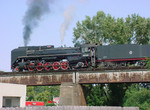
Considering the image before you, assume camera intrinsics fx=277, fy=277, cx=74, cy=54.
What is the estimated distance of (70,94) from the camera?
32000 millimetres

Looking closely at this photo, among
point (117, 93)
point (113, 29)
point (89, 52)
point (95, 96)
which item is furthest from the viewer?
point (113, 29)

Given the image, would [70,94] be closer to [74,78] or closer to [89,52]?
[74,78]

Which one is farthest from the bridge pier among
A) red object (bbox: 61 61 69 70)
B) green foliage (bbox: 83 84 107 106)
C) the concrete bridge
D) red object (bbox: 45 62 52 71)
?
green foliage (bbox: 83 84 107 106)

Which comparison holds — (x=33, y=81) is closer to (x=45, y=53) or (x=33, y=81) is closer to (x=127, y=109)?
(x=45, y=53)

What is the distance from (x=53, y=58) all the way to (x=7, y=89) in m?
12.9

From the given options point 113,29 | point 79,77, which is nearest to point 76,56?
point 79,77

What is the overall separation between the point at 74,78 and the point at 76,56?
396 cm

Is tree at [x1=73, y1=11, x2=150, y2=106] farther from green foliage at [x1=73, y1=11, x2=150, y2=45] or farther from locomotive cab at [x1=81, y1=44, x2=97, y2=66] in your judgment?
locomotive cab at [x1=81, y1=44, x2=97, y2=66]

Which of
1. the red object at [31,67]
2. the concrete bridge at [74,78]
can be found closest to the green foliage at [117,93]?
the concrete bridge at [74,78]

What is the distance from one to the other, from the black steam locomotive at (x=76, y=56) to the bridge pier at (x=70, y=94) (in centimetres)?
383

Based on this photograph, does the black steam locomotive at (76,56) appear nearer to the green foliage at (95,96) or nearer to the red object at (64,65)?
the red object at (64,65)

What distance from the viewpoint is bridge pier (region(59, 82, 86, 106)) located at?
3167cm

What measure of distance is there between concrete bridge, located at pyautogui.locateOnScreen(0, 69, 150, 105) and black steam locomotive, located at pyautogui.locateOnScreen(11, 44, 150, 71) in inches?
96.4

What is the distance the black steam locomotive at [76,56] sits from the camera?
3453cm
